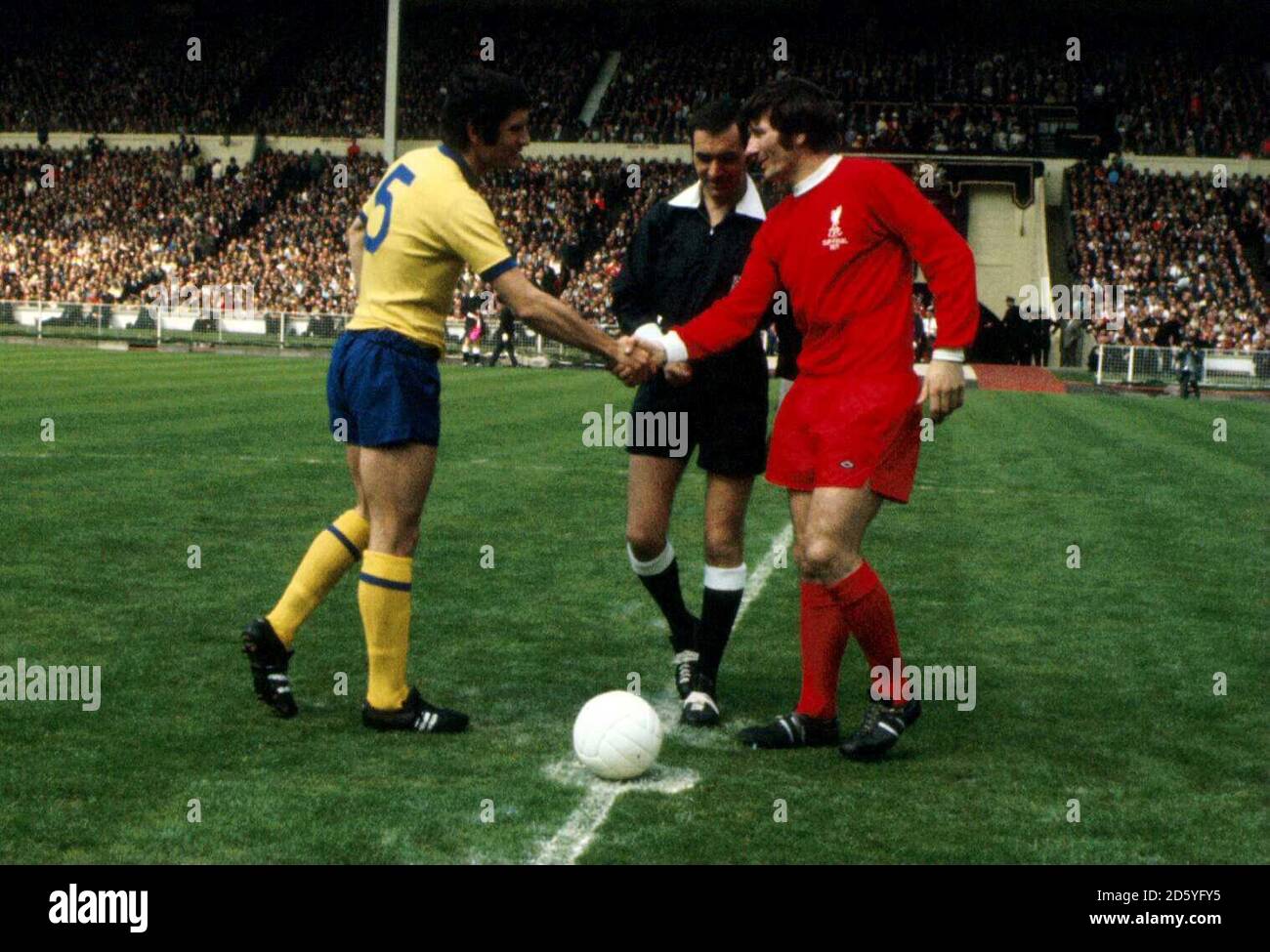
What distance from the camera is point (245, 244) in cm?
4503

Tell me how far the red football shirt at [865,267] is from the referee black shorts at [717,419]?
520mm

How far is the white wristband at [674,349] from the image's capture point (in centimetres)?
561

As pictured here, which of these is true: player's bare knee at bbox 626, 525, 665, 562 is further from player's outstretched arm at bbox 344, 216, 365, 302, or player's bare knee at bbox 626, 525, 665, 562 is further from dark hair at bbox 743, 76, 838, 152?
dark hair at bbox 743, 76, 838, 152

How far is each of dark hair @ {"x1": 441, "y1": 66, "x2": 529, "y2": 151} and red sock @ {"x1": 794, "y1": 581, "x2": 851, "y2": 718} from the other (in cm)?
196

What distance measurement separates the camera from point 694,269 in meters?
6.02

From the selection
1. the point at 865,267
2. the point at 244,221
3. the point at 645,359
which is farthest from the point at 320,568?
the point at 244,221

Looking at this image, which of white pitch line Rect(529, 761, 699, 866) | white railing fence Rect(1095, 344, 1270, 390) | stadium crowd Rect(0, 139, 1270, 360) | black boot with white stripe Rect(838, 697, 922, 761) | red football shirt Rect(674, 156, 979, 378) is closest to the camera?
white pitch line Rect(529, 761, 699, 866)

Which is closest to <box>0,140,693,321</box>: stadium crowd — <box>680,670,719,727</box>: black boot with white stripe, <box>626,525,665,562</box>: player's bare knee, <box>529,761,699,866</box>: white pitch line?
<box>626,525,665,562</box>: player's bare knee

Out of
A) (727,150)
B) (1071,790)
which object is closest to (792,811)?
(1071,790)

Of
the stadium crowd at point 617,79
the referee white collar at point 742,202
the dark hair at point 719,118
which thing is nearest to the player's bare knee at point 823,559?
the referee white collar at point 742,202

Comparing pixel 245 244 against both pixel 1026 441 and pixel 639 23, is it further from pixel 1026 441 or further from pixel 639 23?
pixel 1026 441

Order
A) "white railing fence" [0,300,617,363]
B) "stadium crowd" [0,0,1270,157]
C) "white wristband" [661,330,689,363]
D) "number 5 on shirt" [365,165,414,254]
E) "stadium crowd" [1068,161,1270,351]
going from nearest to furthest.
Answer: "number 5 on shirt" [365,165,414,254] → "white wristband" [661,330,689,363] → "stadium crowd" [1068,161,1270,351] → "white railing fence" [0,300,617,363] → "stadium crowd" [0,0,1270,157]

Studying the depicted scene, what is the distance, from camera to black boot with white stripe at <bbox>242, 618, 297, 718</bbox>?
5488mm

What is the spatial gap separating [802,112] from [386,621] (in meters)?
2.29
